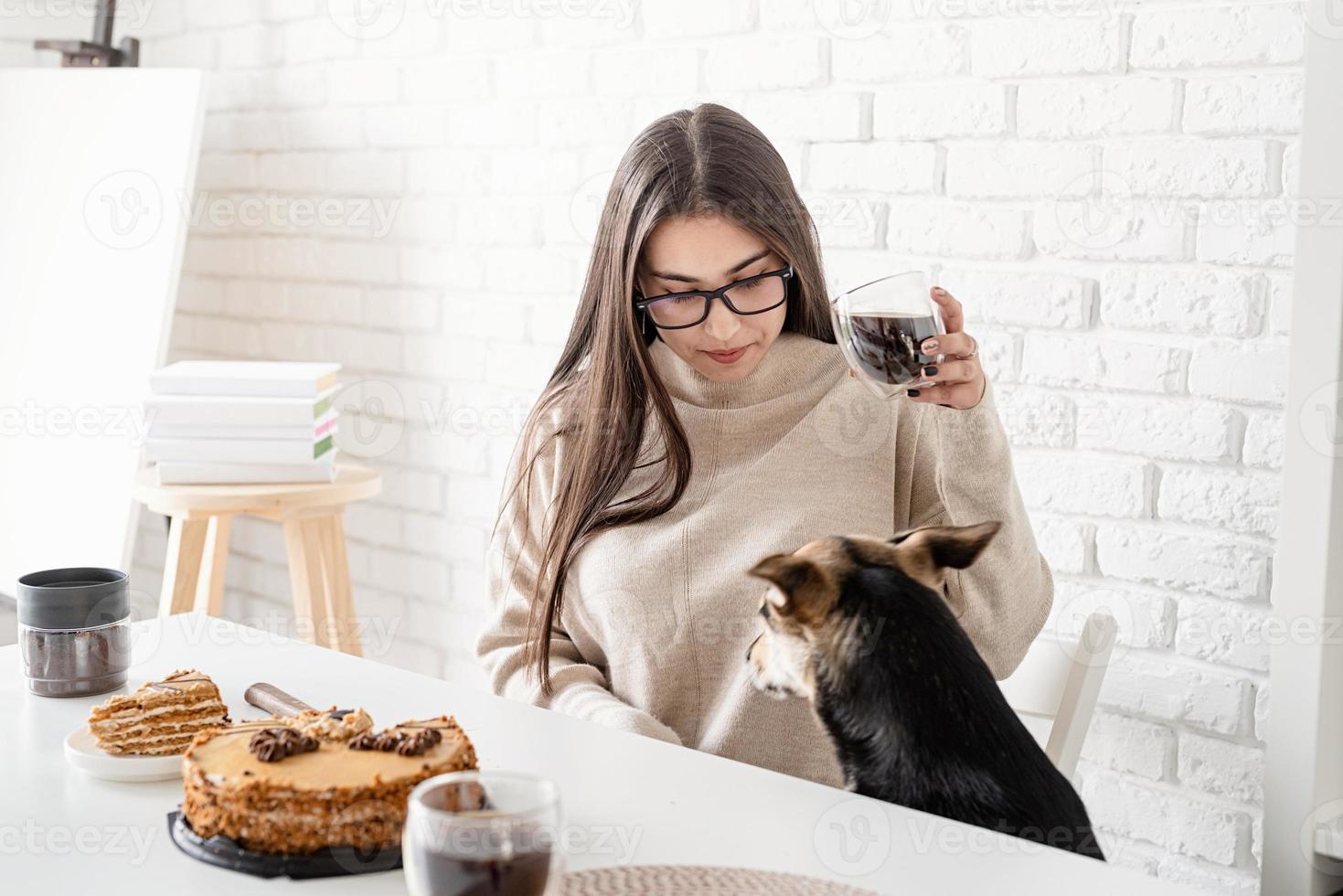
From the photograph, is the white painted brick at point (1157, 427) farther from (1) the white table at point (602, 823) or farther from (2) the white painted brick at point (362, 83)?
(2) the white painted brick at point (362, 83)

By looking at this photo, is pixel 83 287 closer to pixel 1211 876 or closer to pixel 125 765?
pixel 125 765

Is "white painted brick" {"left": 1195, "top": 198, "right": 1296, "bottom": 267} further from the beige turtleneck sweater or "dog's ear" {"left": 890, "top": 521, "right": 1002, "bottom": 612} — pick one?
"dog's ear" {"left": 890, "top": 521, "right": 1002, "bottom": 612}

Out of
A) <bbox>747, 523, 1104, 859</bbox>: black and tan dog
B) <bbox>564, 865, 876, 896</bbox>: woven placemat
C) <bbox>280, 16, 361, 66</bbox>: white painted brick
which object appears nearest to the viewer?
<bbox>564, 865, 876, 896</bbox>: woven placemat

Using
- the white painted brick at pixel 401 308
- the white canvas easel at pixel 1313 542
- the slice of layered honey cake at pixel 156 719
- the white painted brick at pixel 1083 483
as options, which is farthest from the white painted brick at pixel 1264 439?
the white painted brick at pixel 401 308

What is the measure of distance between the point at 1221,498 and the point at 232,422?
5.05 ft

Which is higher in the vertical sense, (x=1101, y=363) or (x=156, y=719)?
(x=1101, y=363)

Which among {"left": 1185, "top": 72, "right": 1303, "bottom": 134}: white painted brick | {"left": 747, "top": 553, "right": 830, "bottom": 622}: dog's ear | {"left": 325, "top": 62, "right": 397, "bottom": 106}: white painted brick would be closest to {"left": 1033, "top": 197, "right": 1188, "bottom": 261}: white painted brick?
{"left": 1185, "top": 72, "right": 1303, "bottom": 134}: white painted brick

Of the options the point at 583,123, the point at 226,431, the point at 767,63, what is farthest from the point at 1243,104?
the point at 226,431

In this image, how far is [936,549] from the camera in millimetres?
1017

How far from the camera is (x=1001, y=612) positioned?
136cm

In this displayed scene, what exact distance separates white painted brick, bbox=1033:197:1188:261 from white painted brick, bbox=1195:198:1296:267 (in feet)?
0.10

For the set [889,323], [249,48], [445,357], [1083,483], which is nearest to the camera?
[889,323]

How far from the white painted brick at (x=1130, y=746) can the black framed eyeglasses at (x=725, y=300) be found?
72cm

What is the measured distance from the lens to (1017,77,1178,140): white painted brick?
159cm
